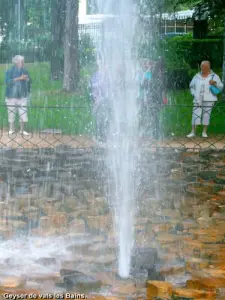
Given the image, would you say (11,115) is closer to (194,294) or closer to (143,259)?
(143,259)

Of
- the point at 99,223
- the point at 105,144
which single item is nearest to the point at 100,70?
the point at 105,144

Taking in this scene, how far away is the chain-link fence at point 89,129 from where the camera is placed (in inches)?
457

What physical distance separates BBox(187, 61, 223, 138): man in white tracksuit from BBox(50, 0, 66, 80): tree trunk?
944 cm

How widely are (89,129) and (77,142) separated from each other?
122 cm

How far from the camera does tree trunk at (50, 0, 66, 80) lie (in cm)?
2140

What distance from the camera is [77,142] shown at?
11.8 meters

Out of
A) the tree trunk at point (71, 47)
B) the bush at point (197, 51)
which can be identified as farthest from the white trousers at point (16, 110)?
the bush at point (197, 51)

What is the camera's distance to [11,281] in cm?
492

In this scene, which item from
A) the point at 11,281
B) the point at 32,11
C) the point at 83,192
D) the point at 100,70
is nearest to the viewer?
the point at 11,281

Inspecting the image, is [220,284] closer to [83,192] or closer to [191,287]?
[191,287]

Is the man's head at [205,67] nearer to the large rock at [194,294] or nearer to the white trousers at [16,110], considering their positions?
the white trousers at [16,110]

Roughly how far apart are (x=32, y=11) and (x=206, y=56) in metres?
9.71

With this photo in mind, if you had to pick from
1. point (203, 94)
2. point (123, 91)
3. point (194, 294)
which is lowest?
point (194, 294)

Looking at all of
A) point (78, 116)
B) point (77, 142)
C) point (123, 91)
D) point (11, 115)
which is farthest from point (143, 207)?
point (78, 116)
